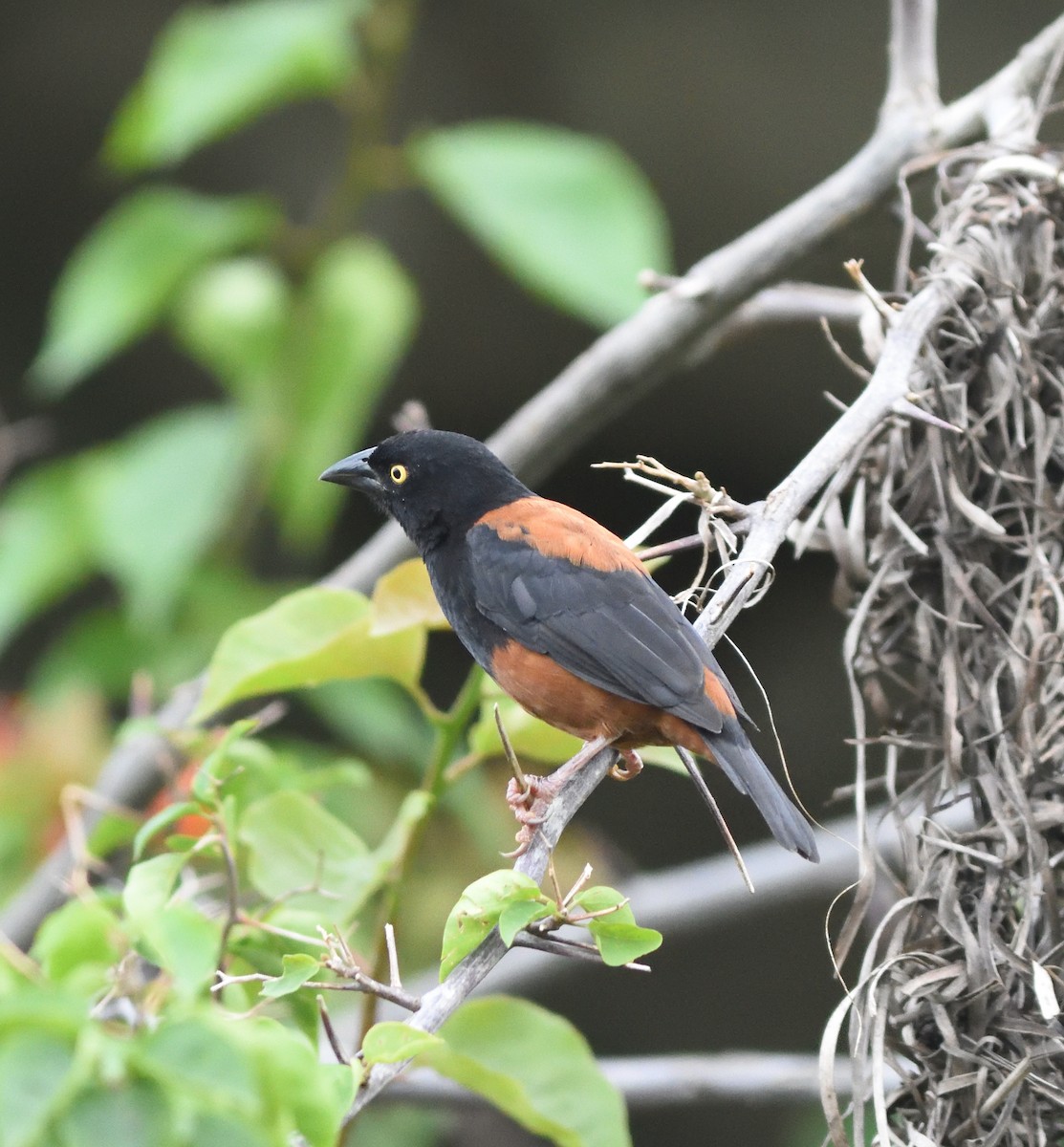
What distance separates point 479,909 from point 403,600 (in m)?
0.80

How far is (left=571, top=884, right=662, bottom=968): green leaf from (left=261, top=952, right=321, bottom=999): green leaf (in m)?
0.26

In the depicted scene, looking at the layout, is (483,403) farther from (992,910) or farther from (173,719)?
(992,910)

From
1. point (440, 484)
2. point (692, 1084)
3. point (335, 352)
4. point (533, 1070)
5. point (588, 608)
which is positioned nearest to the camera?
point (533, 1070)

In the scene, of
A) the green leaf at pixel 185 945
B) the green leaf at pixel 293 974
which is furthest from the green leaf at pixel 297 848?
the green leaf at pixel 185 945

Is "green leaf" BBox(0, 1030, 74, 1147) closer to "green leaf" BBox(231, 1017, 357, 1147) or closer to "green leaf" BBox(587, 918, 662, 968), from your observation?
"green leaf" BBox(231, 1017, 357, 1147)

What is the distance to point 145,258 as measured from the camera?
401 cm

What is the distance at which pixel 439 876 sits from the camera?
4574 millimetres

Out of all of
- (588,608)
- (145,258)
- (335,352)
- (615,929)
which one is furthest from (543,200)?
(615,929)

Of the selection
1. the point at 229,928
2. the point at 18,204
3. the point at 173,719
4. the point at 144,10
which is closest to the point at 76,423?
the point at 18,204

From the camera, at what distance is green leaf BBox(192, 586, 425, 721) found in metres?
2.11

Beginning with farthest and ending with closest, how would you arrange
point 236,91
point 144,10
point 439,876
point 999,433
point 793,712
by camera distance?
point 793,712 → point 144,10 → point 439,876 → point 236,91 → point 999,433

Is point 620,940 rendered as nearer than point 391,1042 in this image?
No

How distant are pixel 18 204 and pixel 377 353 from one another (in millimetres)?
3811

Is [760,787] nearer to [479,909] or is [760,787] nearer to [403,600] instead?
[403,600]
